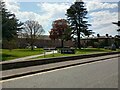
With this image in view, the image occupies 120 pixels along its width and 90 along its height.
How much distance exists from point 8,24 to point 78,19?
45.1 metres

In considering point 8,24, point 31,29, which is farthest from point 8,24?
point 31,29

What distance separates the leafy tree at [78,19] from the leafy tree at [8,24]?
3800 cm

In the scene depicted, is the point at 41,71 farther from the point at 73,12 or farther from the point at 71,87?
the point at 73,12

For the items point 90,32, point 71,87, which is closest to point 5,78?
point 71,87

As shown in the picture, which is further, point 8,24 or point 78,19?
point 78,19

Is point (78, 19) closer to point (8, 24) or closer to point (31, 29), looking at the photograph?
point (31, 29)

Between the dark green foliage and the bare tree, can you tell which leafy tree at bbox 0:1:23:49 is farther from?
the bare tree

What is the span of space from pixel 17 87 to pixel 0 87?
75 cm

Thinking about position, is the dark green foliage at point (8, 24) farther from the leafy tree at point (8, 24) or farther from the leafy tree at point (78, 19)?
the leafy tree at point (78, 19)

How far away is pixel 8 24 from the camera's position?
1921 inches

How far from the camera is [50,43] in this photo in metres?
139

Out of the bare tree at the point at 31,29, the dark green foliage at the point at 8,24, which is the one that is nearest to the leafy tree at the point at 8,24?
the dark green foliage at the point at 8,24

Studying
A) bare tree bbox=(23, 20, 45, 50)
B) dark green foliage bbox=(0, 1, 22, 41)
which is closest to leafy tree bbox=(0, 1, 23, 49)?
dark green foliage bbox=(0, 1, 22, 41)

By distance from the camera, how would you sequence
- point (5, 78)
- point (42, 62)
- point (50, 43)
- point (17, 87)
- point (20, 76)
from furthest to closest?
point (50, 43)
point (42, 62)
point (20, 76)
point (5, 78)
point (17, 87)
